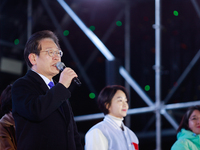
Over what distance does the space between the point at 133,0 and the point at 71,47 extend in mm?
1036

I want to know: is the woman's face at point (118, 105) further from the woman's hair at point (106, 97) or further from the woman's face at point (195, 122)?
the woman's face at point (195, 122)

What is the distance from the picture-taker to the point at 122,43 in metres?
4.42

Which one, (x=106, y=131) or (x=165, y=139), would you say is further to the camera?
(x=165, y=139)

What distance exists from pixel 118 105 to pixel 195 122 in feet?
2.06

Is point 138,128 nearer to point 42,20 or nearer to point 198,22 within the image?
point 198,22

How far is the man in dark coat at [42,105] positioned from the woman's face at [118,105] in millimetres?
695

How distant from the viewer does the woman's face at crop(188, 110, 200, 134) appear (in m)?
2.28

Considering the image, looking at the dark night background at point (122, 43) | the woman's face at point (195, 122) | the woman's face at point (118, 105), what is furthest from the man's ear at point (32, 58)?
the dark night background at point (122, 43)

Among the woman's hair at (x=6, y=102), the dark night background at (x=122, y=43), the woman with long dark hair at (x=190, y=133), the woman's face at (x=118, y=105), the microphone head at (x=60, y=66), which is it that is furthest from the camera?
the dark night background at (x=122, y=43)

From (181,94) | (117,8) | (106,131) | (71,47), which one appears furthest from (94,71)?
(106,131)

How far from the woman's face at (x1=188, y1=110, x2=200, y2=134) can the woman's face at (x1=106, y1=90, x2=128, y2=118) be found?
0.55m

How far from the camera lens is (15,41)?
4.26 meters

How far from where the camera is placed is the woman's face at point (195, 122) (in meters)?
2.28

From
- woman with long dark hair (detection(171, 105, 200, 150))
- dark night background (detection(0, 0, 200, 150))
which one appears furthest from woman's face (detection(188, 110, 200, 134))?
dark night background (detection(0, 0, 200, 150))
